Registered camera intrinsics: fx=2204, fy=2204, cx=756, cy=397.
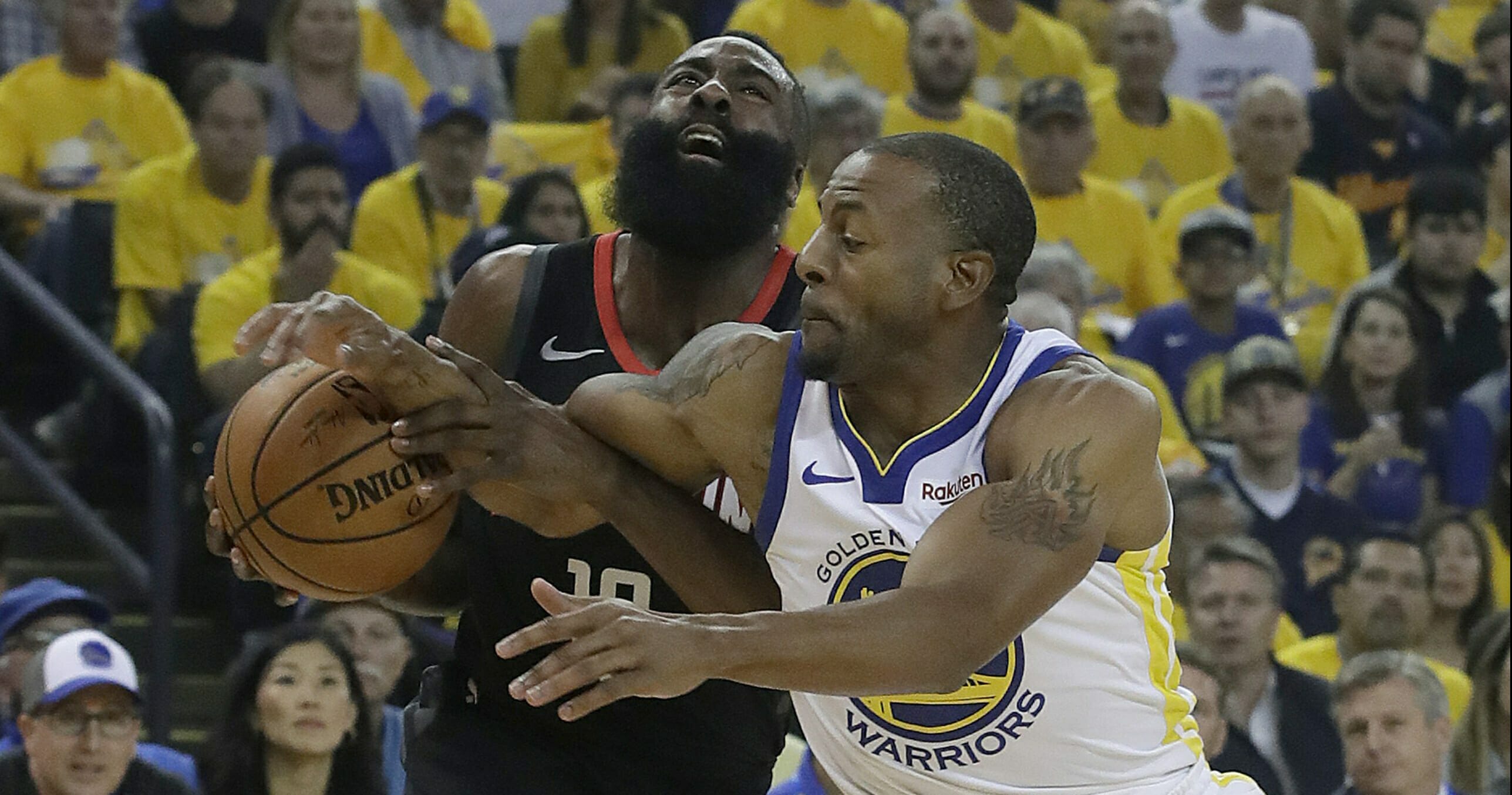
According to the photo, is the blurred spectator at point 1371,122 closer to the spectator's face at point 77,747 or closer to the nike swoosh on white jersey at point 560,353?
the spectator's face at point 77,747

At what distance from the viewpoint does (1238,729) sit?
597 cm

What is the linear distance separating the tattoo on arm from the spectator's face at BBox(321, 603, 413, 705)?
11.0ft

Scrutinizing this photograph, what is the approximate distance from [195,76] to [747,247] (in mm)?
4072

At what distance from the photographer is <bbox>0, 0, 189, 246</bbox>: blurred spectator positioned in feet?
24.9

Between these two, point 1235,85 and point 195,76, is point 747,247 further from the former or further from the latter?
point 1235,85

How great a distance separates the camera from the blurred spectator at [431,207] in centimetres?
749

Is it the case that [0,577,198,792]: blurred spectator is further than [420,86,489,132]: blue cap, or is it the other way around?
[420,86,489,132]: blue cap

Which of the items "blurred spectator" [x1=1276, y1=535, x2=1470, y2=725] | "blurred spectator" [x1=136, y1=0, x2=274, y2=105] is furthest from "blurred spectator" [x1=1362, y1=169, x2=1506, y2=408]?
"blurred spectator" [x1=136, y1=0, x2=274, y2=105]

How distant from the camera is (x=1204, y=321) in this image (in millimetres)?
7797

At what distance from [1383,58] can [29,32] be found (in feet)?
18.2

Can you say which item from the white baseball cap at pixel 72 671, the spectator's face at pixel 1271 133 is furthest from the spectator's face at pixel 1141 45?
the white baseball cap at pixel 72 671

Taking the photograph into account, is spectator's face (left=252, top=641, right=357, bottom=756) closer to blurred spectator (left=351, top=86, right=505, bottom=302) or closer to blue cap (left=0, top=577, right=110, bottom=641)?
blue cap (left=0, top=577, right=110, bottom=641)

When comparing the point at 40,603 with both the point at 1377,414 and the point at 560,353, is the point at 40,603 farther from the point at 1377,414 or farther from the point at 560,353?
the point at 1377,414

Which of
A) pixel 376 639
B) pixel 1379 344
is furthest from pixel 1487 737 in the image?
pixel 376 639
